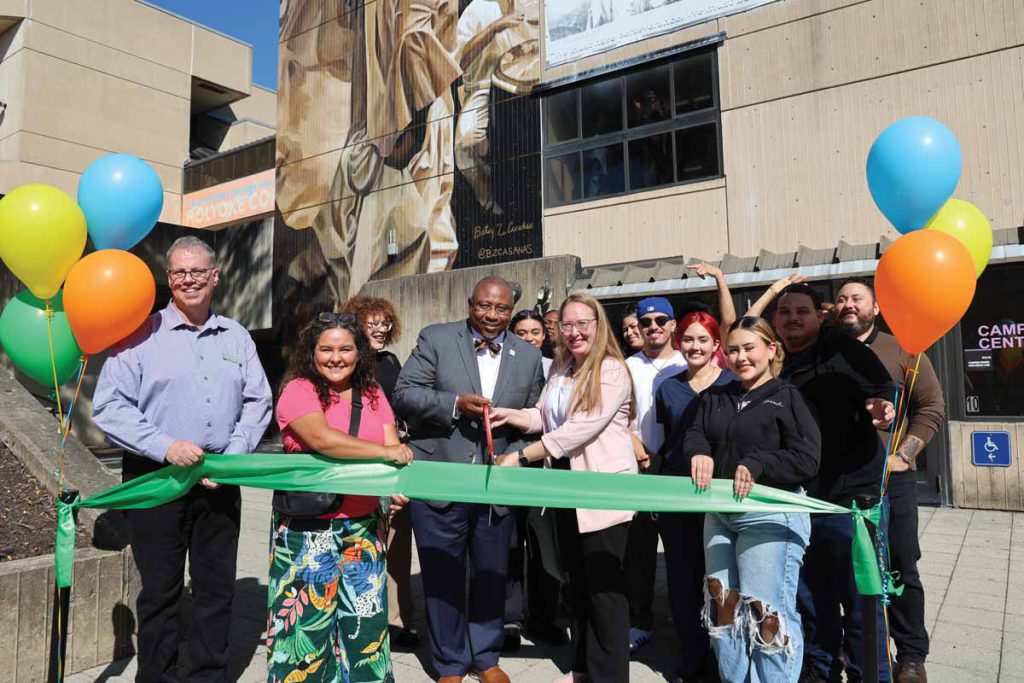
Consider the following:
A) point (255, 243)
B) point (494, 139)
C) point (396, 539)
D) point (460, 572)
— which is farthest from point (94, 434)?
point (460, 572)

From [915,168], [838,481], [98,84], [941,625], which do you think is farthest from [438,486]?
[98,84]

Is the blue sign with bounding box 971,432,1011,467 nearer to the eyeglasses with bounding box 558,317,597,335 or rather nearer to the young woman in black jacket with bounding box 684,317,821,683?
the young woman in black jacket with bounding box 684,317,821,683

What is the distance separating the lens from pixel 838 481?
3303mm

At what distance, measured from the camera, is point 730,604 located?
116 inches

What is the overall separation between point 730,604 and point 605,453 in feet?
2.82

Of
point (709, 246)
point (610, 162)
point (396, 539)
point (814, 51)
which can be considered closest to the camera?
point (396, 539)

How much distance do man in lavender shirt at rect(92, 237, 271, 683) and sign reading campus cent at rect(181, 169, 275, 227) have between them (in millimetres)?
17282

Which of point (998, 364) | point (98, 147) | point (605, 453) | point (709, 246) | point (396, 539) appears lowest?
point (396, 539)

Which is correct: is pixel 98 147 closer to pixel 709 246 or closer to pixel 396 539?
pixel 709 246

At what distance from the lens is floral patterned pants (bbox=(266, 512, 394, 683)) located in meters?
2.82

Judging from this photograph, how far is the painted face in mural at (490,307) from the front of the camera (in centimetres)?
355

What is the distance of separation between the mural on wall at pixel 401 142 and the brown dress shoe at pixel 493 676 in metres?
10.3

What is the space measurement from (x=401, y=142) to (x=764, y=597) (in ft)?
48.3

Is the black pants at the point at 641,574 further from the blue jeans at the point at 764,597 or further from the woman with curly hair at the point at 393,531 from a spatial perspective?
the woman with curly hair at the point at 393,531
